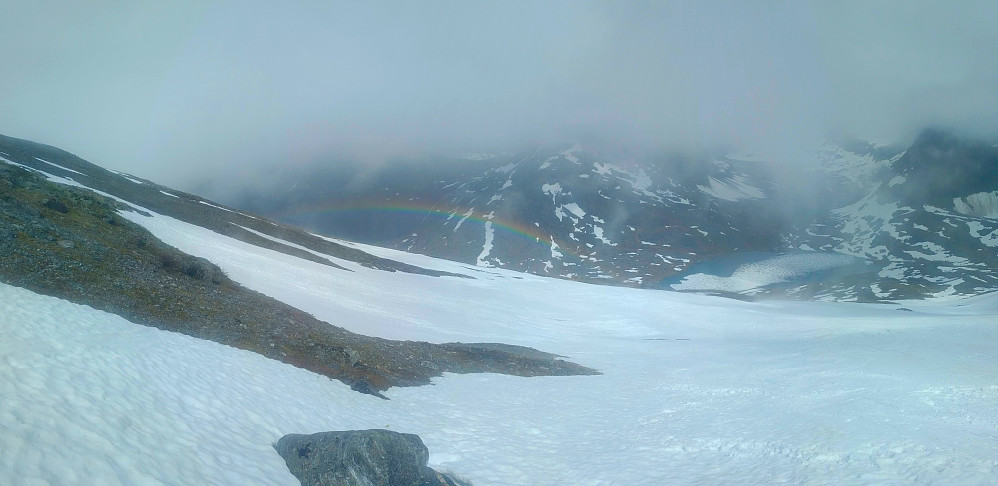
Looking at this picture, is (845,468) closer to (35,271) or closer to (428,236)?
(35,271)

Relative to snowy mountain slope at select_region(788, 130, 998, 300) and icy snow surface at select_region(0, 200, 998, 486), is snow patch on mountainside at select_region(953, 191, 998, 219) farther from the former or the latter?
icy snow surface at select_region(0, 200, 998, 486)

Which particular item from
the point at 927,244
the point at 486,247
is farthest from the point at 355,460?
the point at 927,244

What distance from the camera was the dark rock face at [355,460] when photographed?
9.57 meters

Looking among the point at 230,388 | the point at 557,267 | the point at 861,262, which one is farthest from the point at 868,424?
the point at 861,262

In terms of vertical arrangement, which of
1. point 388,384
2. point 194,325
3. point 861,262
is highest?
point 861,262

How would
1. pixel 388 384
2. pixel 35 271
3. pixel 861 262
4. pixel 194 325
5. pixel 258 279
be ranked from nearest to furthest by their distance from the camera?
pixel 35 271 < pixel 194 325 < pixel 388 384 < pixel 258 279 < pixel 861 262

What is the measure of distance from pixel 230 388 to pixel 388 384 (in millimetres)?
7190

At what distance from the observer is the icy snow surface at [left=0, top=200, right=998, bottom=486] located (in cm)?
782

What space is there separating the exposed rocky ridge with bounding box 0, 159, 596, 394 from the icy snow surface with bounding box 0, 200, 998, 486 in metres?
1.38

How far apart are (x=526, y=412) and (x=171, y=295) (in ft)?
44.8

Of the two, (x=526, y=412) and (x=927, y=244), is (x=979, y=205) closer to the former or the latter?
(x=927, y=244)

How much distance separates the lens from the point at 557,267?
160 meters

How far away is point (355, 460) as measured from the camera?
32.0 feet

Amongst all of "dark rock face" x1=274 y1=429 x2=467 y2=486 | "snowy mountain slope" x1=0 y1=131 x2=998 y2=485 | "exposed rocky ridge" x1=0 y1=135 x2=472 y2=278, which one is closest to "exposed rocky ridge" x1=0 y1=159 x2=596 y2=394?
"snowy mountain slope" x1=0 y1=131 x2=998 y2=485
